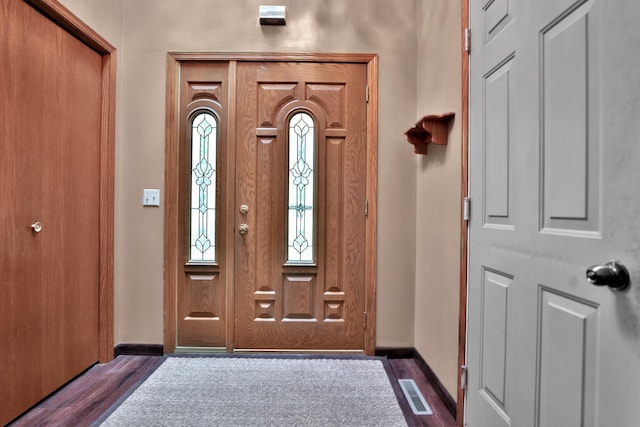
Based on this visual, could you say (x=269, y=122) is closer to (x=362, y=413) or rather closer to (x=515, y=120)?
(x=515, y=120)

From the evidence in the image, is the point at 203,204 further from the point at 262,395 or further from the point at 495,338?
the point at 495,338

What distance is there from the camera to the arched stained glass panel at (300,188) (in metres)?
2.55

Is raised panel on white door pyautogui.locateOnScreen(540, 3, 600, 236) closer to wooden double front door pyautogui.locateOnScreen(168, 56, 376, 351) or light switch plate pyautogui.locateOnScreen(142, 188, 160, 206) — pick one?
wooden double front door pyautogui.locateOnScreen(168, 56, 376, 351)

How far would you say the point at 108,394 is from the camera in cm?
199

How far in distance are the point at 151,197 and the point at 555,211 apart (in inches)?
93.5

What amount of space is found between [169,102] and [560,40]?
231 centimetres

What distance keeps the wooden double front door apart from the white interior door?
1.06m

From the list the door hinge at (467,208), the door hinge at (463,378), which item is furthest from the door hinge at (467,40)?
the door hinge at (463,378)

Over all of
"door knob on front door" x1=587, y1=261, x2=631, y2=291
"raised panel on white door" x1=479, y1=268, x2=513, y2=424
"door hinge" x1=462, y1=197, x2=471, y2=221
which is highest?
"door hinge" x1=462, y1=197, x2=471, y2=221

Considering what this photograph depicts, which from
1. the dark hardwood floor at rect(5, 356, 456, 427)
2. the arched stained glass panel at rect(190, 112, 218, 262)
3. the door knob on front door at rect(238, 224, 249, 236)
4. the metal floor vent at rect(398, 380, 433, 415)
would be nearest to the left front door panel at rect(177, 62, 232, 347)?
the arched stained glass panel at rect(190, 112, 218, 262)

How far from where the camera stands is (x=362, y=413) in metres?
1.82

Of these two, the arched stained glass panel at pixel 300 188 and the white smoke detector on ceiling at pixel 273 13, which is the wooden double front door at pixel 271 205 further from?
the white smoke detector on ceiling at pixel 273 13

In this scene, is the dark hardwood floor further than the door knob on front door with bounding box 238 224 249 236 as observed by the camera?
No

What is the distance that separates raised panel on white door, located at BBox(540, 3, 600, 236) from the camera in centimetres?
93
